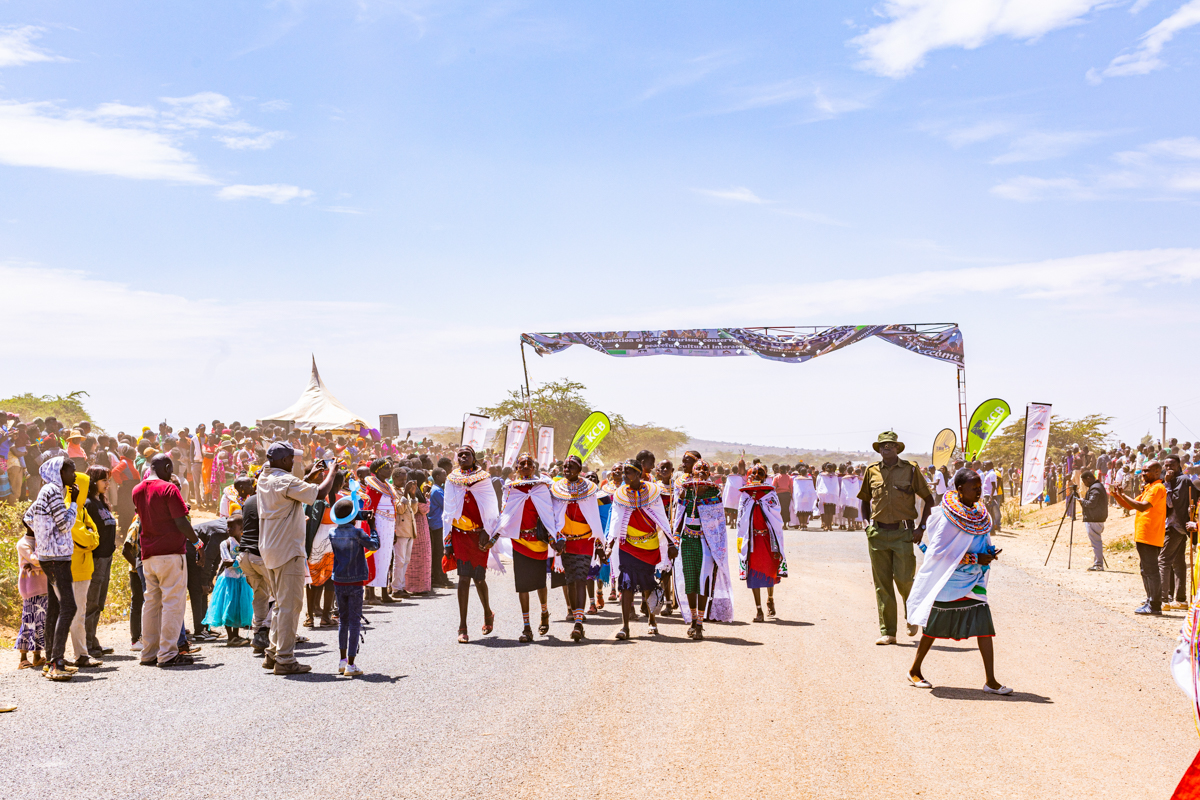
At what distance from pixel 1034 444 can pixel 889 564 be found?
15390mm

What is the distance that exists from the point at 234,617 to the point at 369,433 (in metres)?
23.4

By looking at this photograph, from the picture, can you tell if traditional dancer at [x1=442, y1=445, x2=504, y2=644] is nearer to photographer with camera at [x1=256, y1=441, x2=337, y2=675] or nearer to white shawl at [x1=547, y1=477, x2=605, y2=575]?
white shawl at [x1=547, y1=477, x2=605, y2=575]

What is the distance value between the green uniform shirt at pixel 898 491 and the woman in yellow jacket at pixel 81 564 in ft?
25.4

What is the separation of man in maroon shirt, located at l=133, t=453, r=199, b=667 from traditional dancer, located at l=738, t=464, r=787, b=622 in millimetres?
6338

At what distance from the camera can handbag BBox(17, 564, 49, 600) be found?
901cm

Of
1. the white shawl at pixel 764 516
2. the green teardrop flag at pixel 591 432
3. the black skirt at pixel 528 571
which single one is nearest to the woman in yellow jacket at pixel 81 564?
the black skirt at pixel 528 571

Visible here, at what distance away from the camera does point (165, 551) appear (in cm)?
944

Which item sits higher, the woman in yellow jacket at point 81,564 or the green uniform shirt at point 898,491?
the green uniform shirt at point 898,491

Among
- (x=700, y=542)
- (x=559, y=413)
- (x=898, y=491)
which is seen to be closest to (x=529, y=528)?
(x=700, y=542)

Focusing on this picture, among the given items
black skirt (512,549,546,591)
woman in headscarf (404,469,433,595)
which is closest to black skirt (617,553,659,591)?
black skirt (512,549,546,591)

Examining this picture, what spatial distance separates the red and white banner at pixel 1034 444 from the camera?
78.1 feet

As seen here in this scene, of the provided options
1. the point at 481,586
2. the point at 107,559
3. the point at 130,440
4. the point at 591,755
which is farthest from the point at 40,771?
the point at 130,440

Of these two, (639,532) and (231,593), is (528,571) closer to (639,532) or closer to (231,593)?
(639,532)

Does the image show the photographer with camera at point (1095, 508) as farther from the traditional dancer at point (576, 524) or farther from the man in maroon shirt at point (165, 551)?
the man in maroon shirt at point (165, 551)
